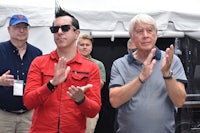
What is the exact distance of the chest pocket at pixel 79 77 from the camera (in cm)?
237

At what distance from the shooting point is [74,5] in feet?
14.9

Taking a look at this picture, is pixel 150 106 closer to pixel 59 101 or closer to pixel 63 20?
pixel 59 101

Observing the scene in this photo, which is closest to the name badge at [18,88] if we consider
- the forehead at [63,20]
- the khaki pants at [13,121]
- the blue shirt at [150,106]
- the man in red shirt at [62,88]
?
the khaki pants at [13,121]

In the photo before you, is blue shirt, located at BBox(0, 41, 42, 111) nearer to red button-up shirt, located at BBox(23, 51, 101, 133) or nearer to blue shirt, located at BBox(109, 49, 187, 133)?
red button-up shirt, located at BBox(23, 51, 101, 133)

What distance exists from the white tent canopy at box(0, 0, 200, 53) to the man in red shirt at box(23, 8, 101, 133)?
6.17ft

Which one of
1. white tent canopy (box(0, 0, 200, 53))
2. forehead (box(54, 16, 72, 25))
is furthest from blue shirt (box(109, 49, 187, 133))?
white tent canopy (box(0, 0, 200, 53))

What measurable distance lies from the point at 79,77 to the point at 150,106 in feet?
1.76

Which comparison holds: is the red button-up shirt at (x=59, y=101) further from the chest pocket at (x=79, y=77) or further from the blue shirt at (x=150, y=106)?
the blue shirt at (x=150, y=106)

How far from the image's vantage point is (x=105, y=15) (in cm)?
448

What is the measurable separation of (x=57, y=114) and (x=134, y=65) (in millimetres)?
644

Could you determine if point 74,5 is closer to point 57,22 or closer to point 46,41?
point 46,41

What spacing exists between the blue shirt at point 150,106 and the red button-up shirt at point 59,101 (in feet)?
0.65

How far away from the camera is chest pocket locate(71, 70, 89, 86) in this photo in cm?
237

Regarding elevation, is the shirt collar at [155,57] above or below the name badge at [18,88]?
above
